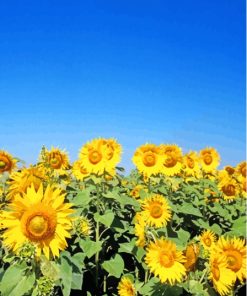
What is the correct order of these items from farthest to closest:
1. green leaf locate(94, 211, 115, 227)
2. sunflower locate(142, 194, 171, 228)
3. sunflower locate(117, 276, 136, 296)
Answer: sunflower locate(142, 194, 171, 228)
green leaf locate(94, 211, 115, 227)
sunflower locate(117, 276, 136, 296)

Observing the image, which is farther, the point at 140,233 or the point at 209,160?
the point at 209,160

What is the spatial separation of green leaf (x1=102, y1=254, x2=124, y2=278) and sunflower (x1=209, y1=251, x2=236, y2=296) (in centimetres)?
118

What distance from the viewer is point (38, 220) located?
3355mm

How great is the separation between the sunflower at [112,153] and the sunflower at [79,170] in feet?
1.00

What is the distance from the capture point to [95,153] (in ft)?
18.5

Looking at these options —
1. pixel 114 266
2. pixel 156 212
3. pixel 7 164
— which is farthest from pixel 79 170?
pixel 114 266

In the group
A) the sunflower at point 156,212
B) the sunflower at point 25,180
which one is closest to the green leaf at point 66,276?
the sunflower at point 25,180

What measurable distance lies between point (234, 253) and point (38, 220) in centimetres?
166

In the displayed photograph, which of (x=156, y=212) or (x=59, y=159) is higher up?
(x=59, y=159)

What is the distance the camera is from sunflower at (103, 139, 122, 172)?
5.54 m

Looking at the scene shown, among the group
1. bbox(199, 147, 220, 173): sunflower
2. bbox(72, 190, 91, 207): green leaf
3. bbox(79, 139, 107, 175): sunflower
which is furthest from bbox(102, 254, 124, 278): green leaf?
bbox(199, 147, 220, 173): sunflower

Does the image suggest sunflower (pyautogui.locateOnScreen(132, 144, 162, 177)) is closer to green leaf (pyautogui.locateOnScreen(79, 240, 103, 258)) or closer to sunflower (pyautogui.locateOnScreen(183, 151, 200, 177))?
Answer: sunflower (pyautogui.locateOnScreen(183, 151, 200, 177))

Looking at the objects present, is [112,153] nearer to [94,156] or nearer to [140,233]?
[94,156]

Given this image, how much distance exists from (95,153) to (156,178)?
130 centimetres
